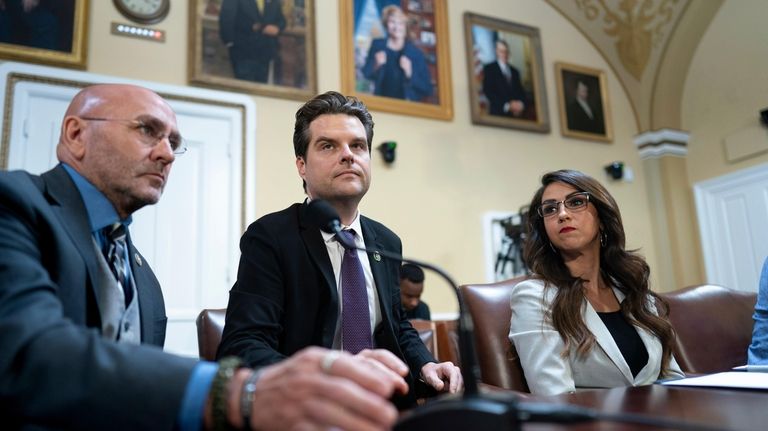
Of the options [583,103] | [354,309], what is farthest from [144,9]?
[583,103]

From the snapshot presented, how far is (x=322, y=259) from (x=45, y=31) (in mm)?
3630

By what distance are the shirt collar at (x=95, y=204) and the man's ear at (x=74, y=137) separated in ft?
0.16

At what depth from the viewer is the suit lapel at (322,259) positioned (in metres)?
1.77

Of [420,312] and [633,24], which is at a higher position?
[633,24]

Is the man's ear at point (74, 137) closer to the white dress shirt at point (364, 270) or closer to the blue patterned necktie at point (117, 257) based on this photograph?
the blue patterned necktie at point (117, 257)

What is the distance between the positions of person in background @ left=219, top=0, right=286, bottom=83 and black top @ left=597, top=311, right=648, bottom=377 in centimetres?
360

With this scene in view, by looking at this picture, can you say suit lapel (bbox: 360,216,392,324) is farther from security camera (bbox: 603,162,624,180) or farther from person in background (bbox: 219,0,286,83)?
security camera (bbox: 603,162,624,180)

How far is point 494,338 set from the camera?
7.47ft

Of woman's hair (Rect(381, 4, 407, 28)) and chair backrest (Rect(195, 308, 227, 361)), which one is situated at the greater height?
woman's hair (Rect(381, 4, 407, 28))

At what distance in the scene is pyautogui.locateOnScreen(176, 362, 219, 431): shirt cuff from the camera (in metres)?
0.87

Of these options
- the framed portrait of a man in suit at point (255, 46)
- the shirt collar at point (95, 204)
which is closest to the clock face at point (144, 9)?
the framed portrait of a man in suit at point (255, 46)

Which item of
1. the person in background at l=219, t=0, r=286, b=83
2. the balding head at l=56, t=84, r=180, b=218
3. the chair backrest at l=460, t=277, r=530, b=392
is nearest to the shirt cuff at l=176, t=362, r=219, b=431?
the balding head at l=56, t=84, r=180, b=218

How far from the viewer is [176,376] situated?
2.88 feet

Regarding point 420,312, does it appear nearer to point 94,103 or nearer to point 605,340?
point 605,340
